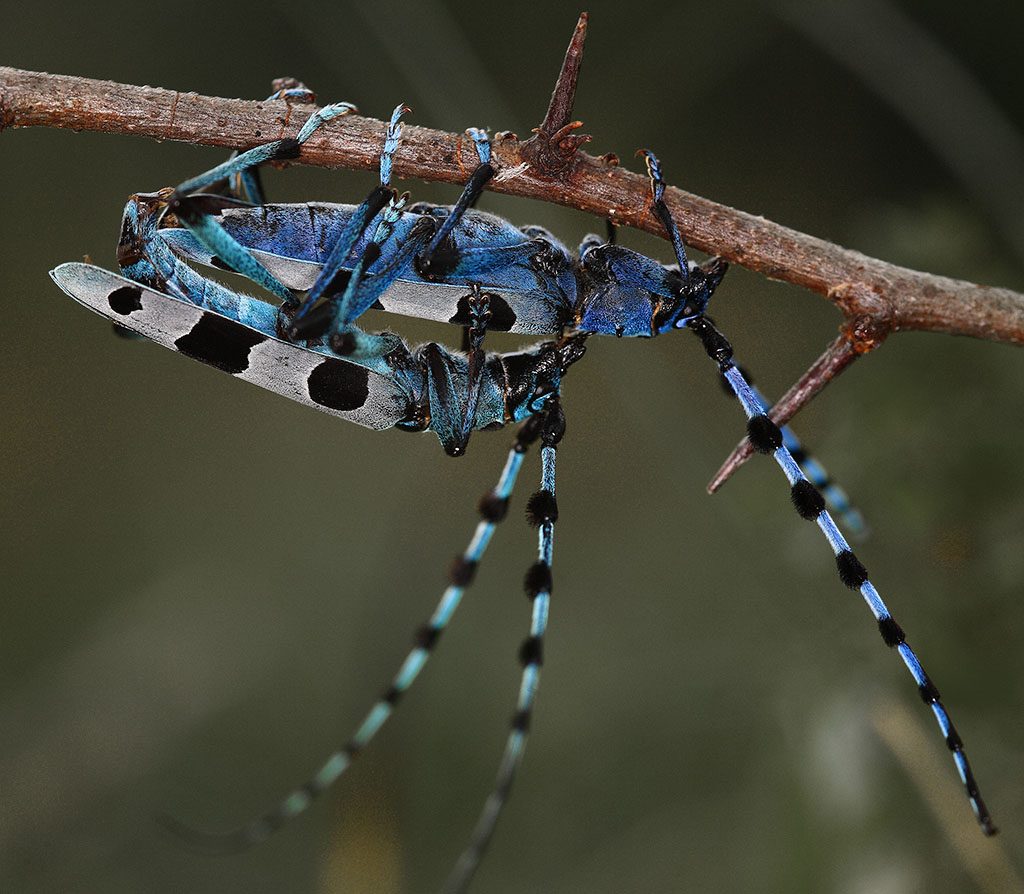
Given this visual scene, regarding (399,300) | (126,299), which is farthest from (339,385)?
(126,299)

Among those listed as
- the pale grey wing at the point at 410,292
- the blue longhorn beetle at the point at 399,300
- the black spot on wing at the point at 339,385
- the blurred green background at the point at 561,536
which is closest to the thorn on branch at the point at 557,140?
the blue longhorn beetle at the point at 399,300

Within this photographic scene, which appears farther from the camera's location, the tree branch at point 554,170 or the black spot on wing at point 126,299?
the black spot on wing at point 126,299

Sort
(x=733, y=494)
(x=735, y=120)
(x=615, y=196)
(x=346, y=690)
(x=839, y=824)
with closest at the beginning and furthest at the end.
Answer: (x=615, y=196) → (x=839, y=824) → (x=733, y=494) → (x=346, y=690) → (x=735, y=120)

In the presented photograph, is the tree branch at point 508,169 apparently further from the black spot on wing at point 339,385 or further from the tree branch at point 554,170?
the black spot on wing at point 339,385

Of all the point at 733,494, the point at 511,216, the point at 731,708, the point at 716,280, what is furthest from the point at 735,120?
the point at 716,280

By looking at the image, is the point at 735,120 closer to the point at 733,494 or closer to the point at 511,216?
the point at 511,216
